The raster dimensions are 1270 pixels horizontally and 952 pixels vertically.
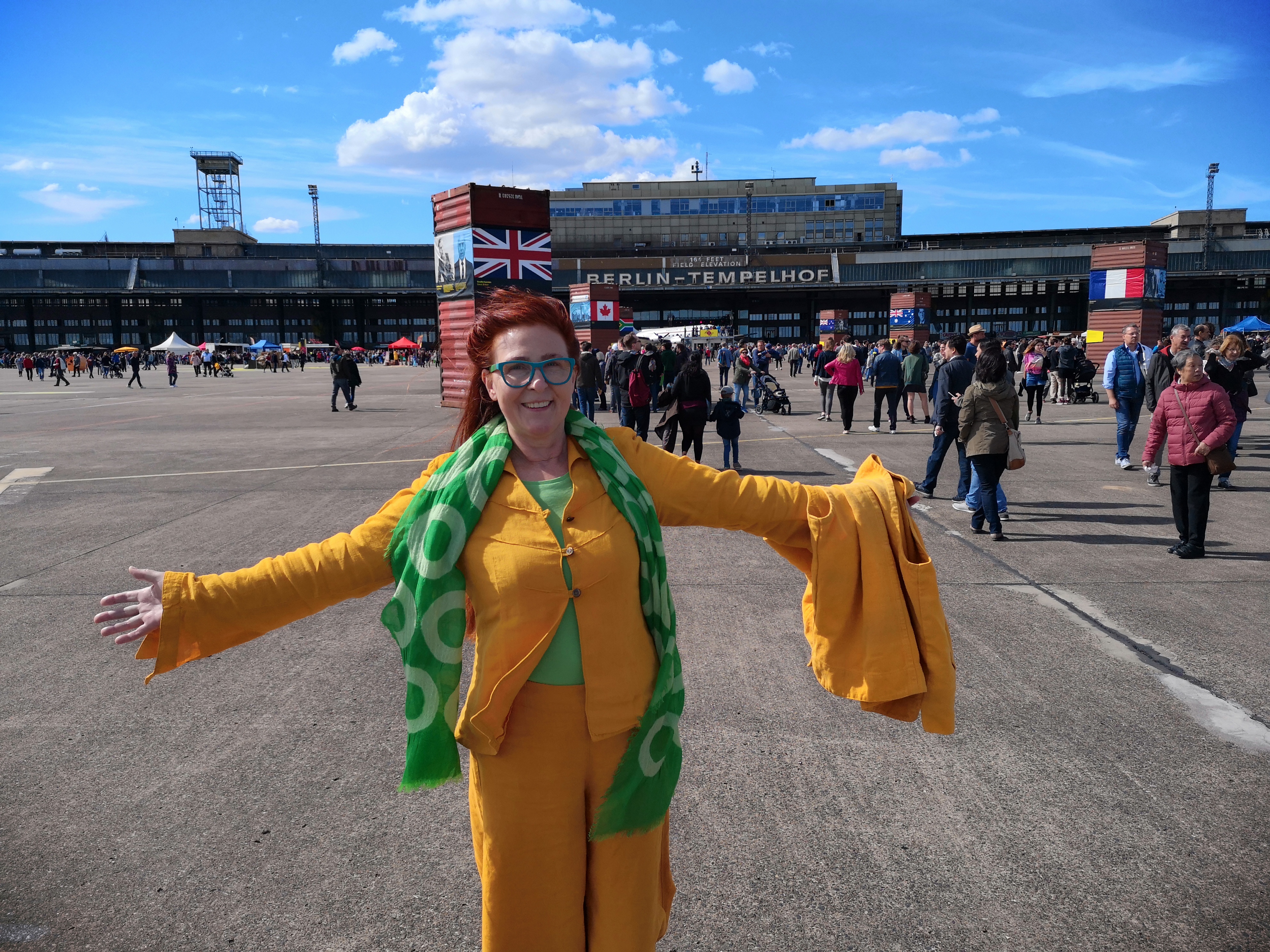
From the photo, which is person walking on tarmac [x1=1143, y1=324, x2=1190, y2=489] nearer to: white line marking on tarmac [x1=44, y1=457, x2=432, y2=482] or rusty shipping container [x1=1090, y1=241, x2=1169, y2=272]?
white line marking on tarmac [x1=44, y1=457, x2=432, y2=482]

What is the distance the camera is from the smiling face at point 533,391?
6.80 ft

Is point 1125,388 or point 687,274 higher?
point 687,274

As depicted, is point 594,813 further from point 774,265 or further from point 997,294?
point 997,294

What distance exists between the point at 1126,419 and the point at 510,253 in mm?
15094

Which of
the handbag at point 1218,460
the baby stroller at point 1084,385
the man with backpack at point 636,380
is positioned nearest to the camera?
the handbag at point 1218,460

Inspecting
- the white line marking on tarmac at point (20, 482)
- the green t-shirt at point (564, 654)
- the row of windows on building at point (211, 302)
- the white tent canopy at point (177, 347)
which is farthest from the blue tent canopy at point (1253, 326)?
the row of windows on building at point (211, 302)

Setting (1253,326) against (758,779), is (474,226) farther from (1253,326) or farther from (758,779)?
(1253,326)

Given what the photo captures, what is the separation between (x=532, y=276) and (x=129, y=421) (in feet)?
34.2

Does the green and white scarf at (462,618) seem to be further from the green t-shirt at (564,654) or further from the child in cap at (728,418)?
the child in cap at (728,418)

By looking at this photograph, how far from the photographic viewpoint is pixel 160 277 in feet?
277

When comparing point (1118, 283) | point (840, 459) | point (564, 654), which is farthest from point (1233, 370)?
point (1118, 283)

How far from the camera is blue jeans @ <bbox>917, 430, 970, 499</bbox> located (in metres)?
9.52

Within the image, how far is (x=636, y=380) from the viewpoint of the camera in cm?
1376

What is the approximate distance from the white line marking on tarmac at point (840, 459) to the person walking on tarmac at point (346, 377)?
44.9ft
